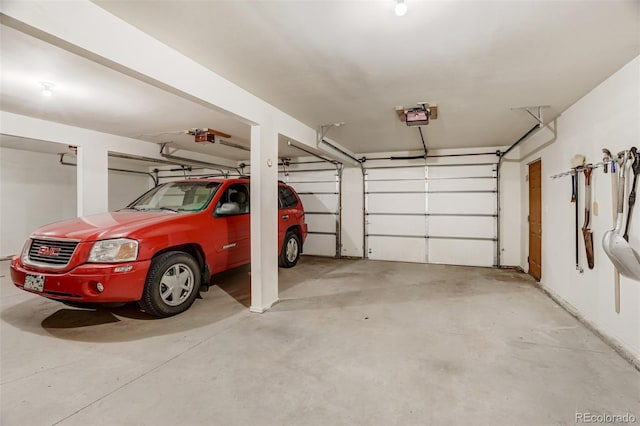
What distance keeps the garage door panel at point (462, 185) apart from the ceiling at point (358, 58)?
197cm

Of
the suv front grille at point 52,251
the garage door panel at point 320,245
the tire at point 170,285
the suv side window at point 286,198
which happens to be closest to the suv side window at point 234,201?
the tire at point 170,285

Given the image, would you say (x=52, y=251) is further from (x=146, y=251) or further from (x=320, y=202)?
(x=320, y=202)

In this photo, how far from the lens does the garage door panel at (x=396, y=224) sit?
672 centimetres

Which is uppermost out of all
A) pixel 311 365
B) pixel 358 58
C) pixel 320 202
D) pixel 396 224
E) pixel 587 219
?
pixel 358 58

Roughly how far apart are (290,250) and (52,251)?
3.72 m

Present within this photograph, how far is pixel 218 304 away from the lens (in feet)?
12.4

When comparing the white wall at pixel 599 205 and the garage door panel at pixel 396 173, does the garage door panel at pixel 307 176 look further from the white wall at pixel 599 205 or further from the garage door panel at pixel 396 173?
the white wall at pixel 599 205

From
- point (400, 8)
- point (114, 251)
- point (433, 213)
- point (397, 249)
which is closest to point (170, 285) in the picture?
point (114, 251)

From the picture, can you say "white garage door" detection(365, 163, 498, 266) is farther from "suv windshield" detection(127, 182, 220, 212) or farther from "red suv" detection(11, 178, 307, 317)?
"suv windshield" detection(127, 182, 220, 212)

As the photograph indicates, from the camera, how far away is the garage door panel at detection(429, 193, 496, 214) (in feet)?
20.5

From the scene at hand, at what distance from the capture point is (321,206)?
746 centimetres

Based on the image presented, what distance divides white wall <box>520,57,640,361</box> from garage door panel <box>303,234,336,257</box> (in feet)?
13.8

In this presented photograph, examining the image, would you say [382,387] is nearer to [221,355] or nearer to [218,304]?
[221,355]

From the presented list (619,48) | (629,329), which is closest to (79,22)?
(619,48)
